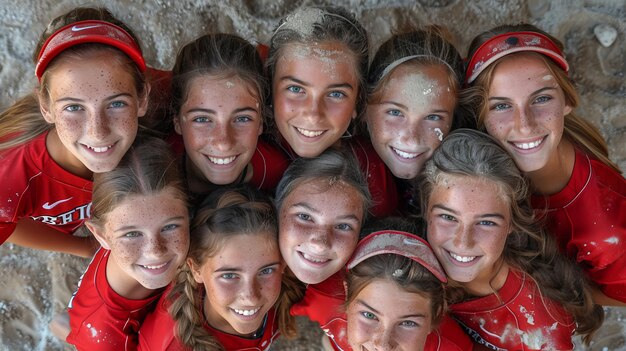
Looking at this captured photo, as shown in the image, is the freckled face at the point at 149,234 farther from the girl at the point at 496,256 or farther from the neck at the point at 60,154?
the girl at the point at 496,256

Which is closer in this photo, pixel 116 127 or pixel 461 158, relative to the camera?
pixel 116 127

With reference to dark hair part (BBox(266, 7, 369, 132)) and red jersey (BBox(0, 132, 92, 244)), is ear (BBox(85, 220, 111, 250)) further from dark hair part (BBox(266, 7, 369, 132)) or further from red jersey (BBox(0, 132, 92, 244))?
dark hair part (BBox(266, 7, 369, 132))

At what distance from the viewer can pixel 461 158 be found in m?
1.87

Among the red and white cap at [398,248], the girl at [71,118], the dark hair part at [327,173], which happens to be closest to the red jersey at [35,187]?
the girl at [71,118]

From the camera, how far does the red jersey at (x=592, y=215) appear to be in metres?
1.99

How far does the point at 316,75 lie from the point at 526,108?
0.63m

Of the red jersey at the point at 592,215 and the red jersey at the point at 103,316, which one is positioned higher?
the red jersey at the point at 592,215

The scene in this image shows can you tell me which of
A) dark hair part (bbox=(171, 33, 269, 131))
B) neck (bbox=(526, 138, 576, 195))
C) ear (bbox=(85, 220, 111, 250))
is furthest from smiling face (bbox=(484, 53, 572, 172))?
ear (bbox=(85, 220, 111, 250))

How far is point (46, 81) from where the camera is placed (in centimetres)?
173

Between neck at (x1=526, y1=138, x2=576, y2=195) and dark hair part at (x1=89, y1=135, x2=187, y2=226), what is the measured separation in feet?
3.71

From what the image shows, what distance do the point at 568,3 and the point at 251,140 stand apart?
5.17 feet

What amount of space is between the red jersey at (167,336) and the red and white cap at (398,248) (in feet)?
1.45

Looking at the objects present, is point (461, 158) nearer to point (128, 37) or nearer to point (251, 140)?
point (251, 140)

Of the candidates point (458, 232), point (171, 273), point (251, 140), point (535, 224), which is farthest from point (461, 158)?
point (171, 273)
